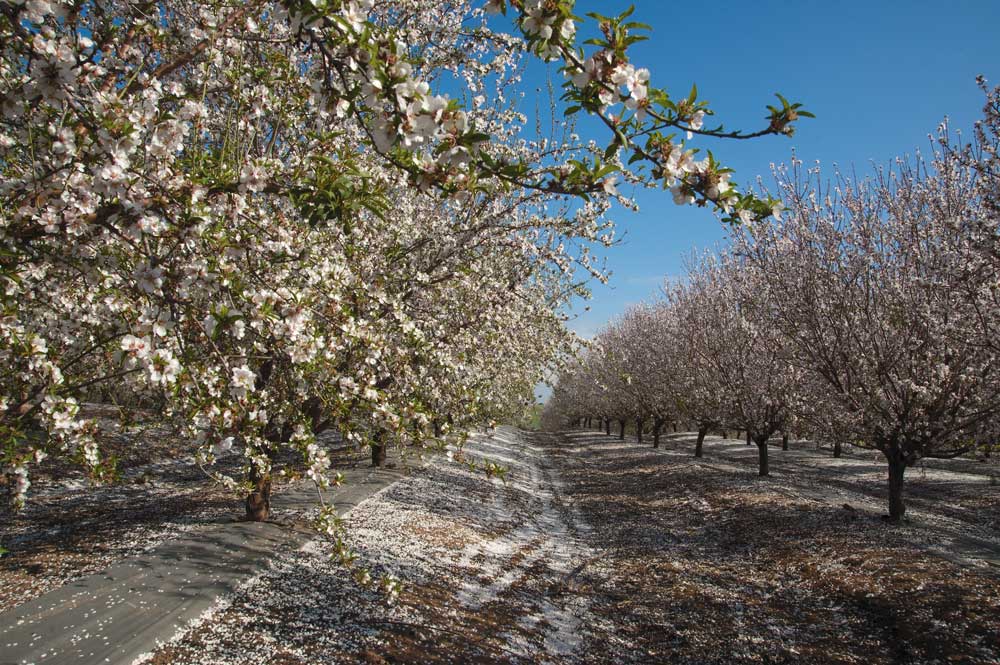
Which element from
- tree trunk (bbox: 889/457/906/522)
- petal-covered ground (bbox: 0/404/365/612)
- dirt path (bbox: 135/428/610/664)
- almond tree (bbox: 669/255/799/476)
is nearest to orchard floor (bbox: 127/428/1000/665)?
dirt path (bbox: 135/428/610/664)

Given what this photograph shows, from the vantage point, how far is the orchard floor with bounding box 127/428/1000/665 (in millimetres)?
5770

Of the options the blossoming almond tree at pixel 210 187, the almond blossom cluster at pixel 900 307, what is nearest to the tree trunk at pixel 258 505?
the blossoming almond tree at pixel 210 187

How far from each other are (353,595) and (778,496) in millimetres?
13014

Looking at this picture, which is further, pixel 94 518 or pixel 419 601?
pixel 94 518

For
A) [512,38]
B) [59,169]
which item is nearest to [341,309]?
[59,169]

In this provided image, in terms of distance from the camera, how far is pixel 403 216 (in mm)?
9023

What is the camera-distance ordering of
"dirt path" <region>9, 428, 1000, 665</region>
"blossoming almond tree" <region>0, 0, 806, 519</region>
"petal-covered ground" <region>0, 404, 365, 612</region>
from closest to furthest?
"blossoming almond tree" <region>0, 0, 806, 519</region>, "dirt path" <region>9, 428, 1000, 665</region>, "petal-covered ground" <region>0, 404, 365, 612</region>

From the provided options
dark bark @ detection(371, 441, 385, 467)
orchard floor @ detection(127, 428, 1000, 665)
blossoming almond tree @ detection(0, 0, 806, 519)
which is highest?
blossoming almond tree @ detection(0, 0, 806, 519)

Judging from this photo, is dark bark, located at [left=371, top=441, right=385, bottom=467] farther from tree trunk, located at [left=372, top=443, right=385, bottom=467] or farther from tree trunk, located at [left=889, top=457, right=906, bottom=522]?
tree trunk, located at [left=889, top=457, right=906, bottom=522]

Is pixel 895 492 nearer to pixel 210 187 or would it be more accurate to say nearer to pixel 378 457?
pixel 378 457

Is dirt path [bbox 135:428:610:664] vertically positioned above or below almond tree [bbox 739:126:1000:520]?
below

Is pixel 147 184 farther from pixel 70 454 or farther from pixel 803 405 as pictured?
pixel 803 405

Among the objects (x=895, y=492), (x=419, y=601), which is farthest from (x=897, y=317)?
(x=419, y=601)

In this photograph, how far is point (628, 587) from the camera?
356 inches
